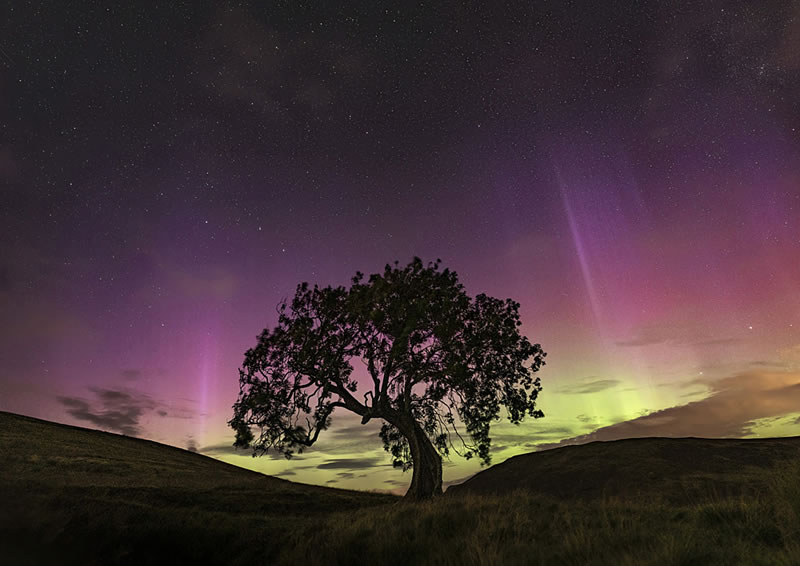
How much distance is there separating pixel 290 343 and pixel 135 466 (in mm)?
16040

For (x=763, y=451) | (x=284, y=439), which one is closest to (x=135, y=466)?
(x=284, y=439)

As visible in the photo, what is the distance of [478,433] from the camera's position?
27.7 m

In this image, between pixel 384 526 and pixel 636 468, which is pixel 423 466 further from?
pixel 636 468

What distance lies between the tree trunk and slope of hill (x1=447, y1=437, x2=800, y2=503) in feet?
3.73

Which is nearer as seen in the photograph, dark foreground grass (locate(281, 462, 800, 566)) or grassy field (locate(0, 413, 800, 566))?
dark foreground grass (locate(281, 462, 800, 566))

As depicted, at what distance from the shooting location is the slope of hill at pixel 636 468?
2783 cm

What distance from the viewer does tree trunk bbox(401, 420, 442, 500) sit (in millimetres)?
25812

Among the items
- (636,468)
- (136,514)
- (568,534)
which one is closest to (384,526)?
(568,534)

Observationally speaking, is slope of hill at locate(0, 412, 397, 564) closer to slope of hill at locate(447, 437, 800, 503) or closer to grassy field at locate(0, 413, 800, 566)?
grassy field at locate(0, 413, 800, 566)

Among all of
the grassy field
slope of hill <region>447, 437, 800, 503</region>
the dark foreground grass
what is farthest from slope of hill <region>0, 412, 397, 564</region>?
slope of hill <region>447, 437, 800, 503</region>

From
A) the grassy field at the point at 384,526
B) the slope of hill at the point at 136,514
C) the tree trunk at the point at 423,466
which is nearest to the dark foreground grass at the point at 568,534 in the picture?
the grassy field at the point at 384,526

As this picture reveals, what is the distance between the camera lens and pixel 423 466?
87.2 feet

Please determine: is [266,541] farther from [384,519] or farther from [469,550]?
[469,550]

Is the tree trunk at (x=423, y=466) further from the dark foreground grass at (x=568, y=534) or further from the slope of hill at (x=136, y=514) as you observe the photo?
the dark foreground grass at (x=568, y=534)
